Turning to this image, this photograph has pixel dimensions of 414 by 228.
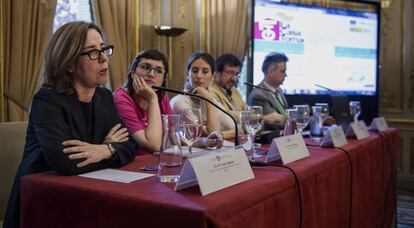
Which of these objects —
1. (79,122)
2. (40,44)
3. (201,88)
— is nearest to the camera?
(79,122)

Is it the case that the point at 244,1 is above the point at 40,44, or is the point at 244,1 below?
above

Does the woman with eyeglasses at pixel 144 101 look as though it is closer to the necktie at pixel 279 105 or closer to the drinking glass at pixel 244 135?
the drinking glass at pixel 244 135

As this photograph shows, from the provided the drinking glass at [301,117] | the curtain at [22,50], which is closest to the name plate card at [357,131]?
the drinking glass at [301,117]

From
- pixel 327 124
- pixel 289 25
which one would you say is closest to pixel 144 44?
pixel 289 25

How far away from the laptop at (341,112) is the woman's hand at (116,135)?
4.07ft

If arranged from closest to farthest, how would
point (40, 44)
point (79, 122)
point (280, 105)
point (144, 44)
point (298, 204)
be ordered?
point (298, 204) < point (79, 122) < point (40, 44) < point (280, 105) < point (144, 44)

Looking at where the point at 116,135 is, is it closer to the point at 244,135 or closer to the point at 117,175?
the point at 117,175

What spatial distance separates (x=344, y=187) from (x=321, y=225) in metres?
0.30

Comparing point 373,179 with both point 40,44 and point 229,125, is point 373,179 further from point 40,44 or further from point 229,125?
point 40,44

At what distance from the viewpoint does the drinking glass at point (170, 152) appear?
1187 millimetres

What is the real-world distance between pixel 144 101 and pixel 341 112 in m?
1.03

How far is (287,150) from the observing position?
1516 millimetres

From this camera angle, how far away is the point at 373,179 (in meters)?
2.18

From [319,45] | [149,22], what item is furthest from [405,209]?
[149,22]
